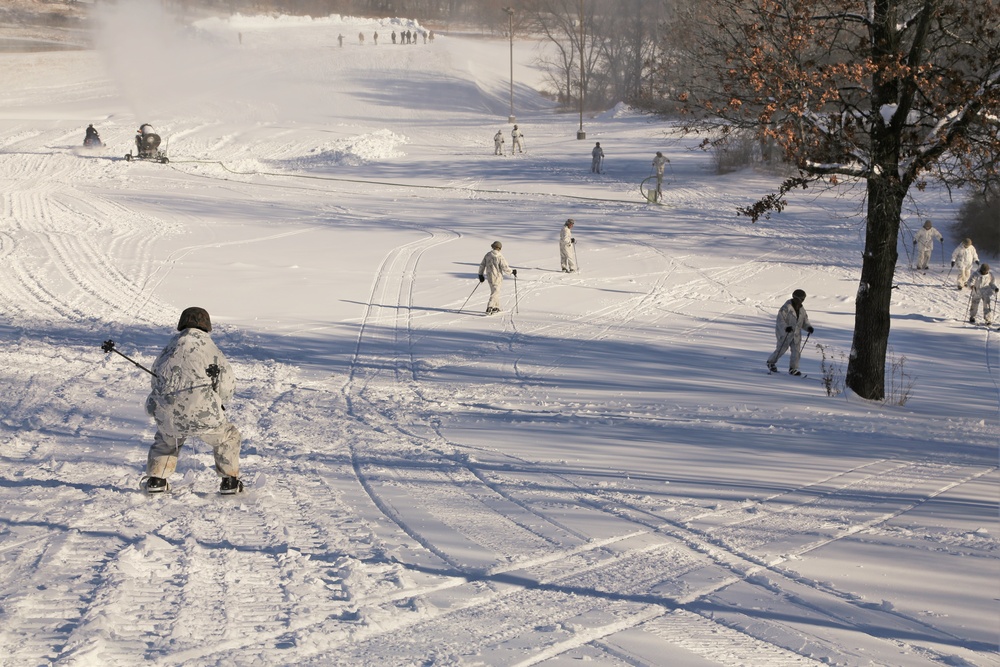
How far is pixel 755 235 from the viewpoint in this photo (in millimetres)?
27312

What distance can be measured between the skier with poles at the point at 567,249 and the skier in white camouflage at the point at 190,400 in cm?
1466

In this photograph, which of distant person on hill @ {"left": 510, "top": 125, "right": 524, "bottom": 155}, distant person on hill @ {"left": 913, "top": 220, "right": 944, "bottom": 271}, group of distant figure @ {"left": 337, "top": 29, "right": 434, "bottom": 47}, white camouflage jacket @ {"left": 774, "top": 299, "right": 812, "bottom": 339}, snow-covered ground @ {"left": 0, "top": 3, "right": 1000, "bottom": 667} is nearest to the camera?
snow-covered ground @ {"left": 0, "top": 3, "right": 1000, "bottom": 667}

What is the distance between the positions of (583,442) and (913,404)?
5.71 meters

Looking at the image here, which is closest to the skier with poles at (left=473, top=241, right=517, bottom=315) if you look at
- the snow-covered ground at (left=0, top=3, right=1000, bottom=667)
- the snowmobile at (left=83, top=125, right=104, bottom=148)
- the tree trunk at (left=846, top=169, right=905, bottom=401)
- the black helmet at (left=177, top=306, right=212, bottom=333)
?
the snow-covered ground at (left=0, top=3, right=1000, bottom=667)

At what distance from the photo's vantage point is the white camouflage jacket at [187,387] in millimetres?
6918

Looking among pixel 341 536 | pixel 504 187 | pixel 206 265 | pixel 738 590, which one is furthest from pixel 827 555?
pixel 504 187

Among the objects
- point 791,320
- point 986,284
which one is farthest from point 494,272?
point 986,284

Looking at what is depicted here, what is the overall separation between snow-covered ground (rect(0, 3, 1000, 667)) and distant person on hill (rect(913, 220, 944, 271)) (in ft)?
2.49

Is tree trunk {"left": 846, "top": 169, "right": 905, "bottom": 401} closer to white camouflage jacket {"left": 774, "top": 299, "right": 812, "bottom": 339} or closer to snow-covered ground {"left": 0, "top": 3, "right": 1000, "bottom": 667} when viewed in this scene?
snow-covered ground {"left": 0, "top": 3, "right": 1000, "bottom": 667}

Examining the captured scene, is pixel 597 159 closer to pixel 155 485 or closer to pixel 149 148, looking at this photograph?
pixel 149 148

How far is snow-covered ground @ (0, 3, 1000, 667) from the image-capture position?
515cm

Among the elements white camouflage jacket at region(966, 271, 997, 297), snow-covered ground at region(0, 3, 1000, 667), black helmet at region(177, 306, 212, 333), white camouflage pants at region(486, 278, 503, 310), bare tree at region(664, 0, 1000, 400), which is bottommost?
snow-covered ground at region(0, 3, 1000, 667)

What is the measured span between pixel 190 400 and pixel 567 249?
15.1 metres

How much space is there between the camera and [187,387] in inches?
273
